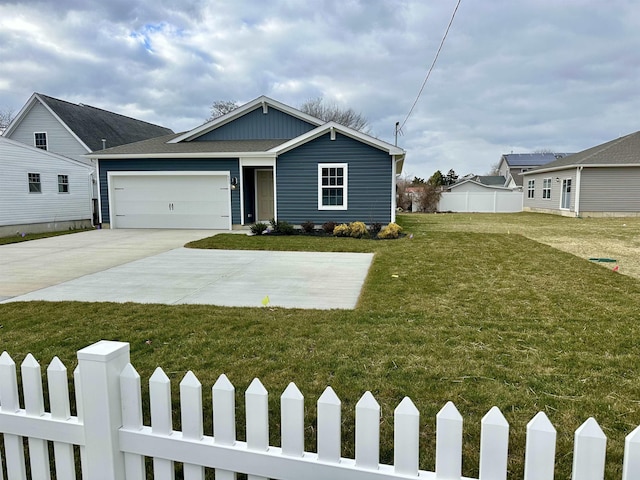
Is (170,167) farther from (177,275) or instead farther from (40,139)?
(40,139)

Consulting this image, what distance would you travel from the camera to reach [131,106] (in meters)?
35.6

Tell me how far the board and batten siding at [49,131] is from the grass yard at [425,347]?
21.0 metres

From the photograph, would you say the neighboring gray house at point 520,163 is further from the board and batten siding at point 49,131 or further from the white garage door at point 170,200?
the board and batten siding at point 49,131

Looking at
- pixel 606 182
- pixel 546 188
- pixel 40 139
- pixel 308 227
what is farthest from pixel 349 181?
pixel 40 139

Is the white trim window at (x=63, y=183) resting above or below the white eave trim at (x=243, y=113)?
below

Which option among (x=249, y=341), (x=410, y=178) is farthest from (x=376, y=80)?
(x=410, y=178)

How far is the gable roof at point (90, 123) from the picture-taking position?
2309 centimetres

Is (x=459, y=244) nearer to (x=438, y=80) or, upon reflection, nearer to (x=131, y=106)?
(x=438, y=80)

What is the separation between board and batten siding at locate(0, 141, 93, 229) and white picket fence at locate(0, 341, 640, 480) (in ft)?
54.7

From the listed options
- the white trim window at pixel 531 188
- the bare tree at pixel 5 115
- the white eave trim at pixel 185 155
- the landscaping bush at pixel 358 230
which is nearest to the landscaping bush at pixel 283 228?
the landscaping bush at pixel 358 230

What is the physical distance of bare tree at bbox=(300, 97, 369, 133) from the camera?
38531 mm

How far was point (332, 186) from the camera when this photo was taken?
1473cm

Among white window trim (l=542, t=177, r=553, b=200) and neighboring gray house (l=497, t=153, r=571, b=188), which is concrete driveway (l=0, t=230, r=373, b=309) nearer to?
white window trim (l=542, t=177, r=553, b=200)

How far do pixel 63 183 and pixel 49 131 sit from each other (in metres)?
8.09
